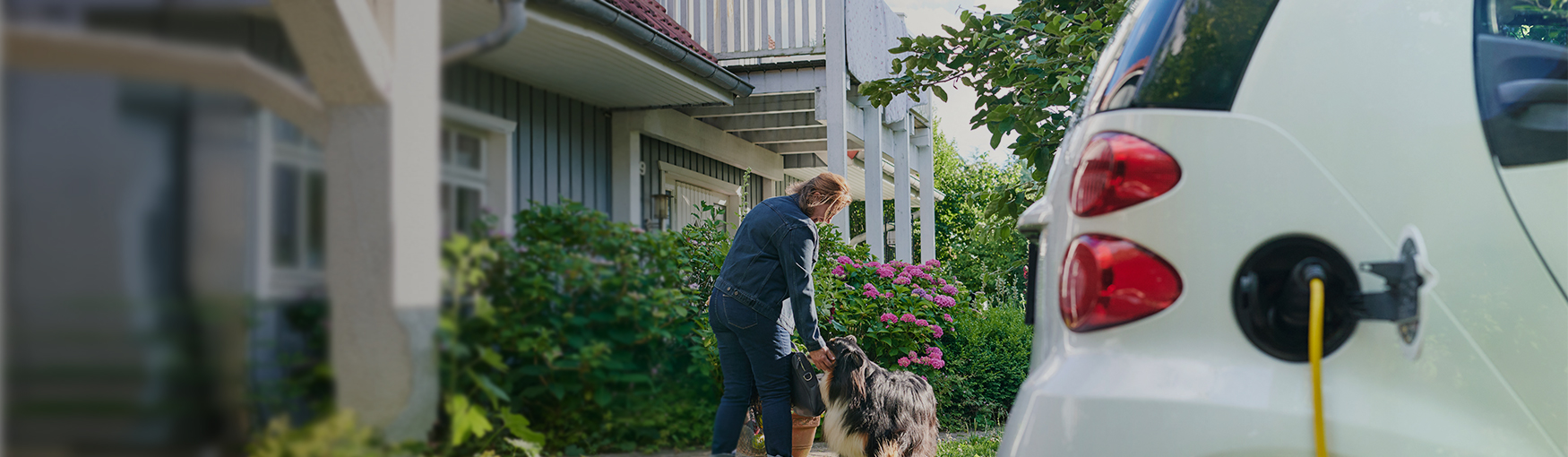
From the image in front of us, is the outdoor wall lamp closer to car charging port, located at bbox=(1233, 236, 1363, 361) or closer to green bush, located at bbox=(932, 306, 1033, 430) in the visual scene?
car charging port, located at bbox=(1233, 236, 1363, 361)

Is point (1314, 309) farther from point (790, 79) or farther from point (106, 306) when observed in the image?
point (790, 79)

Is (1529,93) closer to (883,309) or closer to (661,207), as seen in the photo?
(661,207)

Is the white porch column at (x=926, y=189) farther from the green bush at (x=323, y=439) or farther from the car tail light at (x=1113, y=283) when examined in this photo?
the green bush at (x=323, y=439)

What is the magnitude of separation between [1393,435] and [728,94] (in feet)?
3.61

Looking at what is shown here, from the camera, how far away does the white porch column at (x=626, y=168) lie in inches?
40.4

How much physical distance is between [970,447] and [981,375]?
57.2 inches

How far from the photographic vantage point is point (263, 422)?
29.4 inches

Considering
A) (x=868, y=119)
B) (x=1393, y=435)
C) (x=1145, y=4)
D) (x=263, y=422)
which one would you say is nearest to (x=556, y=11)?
(x=263, y=422)

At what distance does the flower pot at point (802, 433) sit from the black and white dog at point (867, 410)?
0.34 ft

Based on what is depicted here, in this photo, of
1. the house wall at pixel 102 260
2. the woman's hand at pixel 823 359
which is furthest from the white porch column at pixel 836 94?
the house wall at pixel 102 260

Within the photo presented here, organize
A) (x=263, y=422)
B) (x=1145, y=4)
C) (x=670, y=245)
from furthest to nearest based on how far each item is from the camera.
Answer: (x=1145, y=4)
(x=670, y=245)
(x=263, y=422)

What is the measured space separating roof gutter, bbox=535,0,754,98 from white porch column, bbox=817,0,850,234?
6.18 m

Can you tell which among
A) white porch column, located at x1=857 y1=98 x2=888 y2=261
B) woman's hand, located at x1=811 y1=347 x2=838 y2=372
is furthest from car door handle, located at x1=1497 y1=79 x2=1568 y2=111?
white porch column, located at x1=857 y1=98 x2=888 y2=261

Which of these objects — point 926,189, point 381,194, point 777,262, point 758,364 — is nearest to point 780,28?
point 926,189
